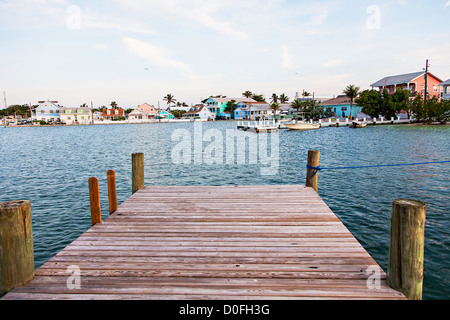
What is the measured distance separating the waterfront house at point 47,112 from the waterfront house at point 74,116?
8.97ft

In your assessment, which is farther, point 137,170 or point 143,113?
point 143,113

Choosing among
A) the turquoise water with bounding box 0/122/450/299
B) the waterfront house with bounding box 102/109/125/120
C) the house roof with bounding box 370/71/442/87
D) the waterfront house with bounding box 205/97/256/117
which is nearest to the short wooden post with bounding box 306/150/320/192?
the turquoise water with bounding box 0/122/450/299

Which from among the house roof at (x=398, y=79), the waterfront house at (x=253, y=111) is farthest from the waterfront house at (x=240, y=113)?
the house roof at (x=398, y=79)

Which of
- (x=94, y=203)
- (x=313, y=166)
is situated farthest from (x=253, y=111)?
(x=94, y=203)

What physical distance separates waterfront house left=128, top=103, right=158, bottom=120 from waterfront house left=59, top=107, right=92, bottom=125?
56.0 ft

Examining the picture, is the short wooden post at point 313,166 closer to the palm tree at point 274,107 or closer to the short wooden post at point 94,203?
the short wooden post at point 94,203

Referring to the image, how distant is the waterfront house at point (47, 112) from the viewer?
120875 mm

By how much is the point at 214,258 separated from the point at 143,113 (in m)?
133

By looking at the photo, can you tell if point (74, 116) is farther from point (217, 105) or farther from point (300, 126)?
point (300, 126)

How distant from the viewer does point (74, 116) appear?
400ft

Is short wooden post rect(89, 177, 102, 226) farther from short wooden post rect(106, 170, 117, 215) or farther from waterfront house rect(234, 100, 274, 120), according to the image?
waterfront house rect(234, 100, 274, 120)

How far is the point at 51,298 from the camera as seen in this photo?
11.1ft

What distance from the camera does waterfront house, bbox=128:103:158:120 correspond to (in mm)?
127750
